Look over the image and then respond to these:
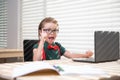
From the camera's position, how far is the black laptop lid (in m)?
1.66

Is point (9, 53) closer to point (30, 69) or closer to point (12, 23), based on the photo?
point (12, 23)

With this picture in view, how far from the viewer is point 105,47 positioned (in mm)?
1735

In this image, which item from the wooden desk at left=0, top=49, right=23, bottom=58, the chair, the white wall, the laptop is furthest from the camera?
the white wall

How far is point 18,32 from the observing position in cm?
384

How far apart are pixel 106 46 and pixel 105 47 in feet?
Result: 0.06

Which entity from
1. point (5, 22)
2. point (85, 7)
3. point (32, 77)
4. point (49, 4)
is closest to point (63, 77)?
point (32, 77)

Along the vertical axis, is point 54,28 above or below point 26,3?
below

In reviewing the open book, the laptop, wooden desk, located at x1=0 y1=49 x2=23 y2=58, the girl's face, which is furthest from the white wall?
the open book

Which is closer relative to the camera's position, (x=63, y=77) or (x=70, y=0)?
(x=63, y=77)

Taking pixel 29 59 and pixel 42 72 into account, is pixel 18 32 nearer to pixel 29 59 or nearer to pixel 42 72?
pixel 29 59

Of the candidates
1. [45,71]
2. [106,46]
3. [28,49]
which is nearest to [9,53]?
[28,49]

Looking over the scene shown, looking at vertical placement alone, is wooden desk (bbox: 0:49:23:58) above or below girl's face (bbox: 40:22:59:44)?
below

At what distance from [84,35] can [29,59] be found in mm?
720

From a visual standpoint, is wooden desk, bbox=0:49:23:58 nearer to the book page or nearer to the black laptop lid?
the black laptop lid
